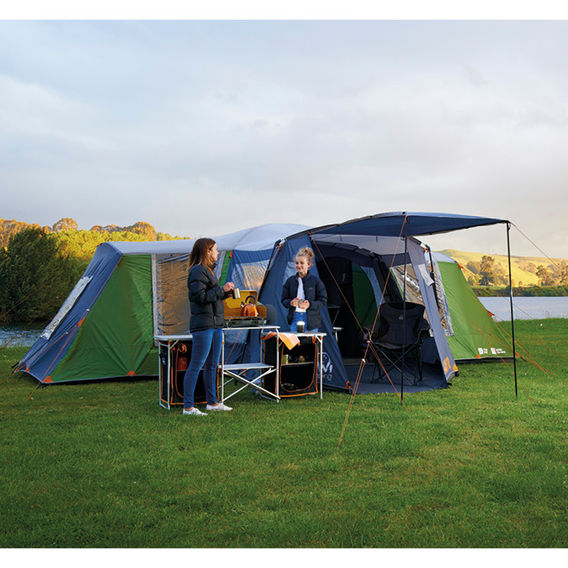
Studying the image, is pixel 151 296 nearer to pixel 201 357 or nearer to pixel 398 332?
pixel 201 357

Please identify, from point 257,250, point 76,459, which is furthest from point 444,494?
point 257,250

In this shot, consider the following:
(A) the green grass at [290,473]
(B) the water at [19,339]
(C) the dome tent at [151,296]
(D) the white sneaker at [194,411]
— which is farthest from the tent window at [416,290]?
(B) the water at [19,339]

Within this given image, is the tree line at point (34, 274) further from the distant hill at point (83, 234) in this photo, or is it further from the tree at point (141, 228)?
the tree at point (141, 228)

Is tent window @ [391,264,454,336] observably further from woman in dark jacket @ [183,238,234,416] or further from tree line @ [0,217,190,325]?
tree line @ [0,217,190,325]

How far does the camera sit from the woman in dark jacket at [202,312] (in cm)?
469

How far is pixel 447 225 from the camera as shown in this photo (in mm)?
5660

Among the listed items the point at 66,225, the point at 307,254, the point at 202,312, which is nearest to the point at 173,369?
the point at 202,312

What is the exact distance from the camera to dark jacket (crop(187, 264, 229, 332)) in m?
4.67

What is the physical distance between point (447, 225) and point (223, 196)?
402 inches

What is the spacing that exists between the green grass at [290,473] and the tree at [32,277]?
28709 millimetres

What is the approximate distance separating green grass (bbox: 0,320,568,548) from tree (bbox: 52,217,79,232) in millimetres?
44911

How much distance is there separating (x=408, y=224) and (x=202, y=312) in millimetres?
2354

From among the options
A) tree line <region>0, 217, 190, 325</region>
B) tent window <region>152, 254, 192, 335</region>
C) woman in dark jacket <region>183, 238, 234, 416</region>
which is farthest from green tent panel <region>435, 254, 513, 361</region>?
tree line <region>0, 217, 190, 325</region>

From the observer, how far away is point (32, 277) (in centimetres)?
3244
